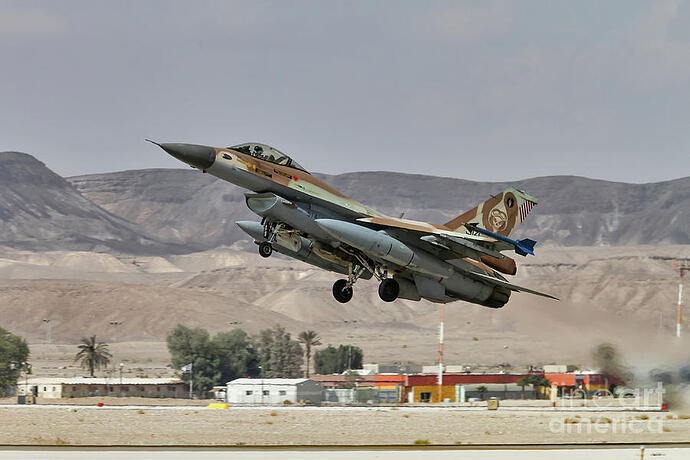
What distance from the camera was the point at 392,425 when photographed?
49.8m

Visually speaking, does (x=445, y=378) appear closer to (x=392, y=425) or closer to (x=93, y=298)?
(x=392, y=425)

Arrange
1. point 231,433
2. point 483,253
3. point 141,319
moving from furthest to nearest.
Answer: point 141,319
point 231,433
point 483,253

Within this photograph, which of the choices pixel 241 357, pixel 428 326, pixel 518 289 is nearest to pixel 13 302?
pixel 428 326

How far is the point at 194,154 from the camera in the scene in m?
33.9

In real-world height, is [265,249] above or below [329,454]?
above

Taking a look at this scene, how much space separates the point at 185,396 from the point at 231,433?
4913 cm

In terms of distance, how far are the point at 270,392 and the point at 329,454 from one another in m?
39.0

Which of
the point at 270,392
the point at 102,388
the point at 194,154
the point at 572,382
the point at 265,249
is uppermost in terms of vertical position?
the point at 194,154

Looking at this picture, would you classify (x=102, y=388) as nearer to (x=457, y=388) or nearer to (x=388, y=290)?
(x=457, y=388)

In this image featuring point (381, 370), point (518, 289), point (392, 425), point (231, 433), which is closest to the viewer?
point (518, 289)

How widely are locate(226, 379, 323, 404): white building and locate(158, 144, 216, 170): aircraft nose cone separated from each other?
40.9m

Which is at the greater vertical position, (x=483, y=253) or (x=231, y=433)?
(x=483, y=253)

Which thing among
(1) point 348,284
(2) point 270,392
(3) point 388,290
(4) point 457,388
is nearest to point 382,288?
(3) point 388,290

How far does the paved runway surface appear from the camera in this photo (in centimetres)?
3375
